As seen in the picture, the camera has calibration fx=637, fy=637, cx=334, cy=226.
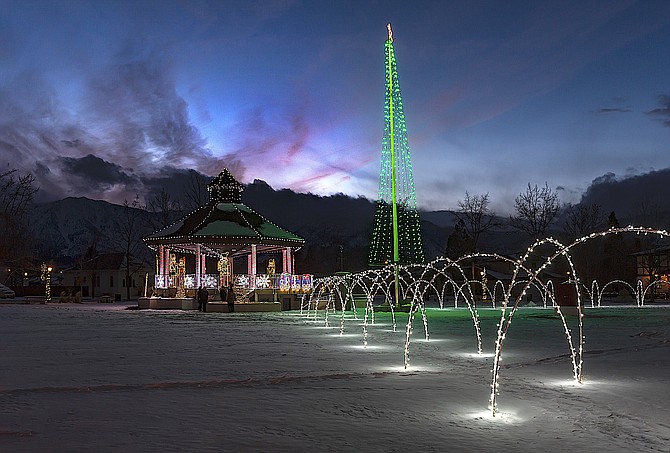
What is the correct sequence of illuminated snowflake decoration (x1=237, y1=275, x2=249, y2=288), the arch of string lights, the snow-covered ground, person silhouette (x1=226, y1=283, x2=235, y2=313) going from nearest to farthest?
the snow-covered ground, the arch of string lights, person silhouette (x1=226, y1=283, x2=235, y2=313), illuminated snowflake decoration (x1=237, y1=275, x2=249, y2=288)

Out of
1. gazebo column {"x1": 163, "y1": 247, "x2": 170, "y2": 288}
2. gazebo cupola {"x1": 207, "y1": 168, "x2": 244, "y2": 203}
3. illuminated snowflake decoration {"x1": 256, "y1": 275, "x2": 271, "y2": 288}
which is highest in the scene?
gazebo cupola {"x1": 207, "y1": 168, "x2": 244, "y2": 203}

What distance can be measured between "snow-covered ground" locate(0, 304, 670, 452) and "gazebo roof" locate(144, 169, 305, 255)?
23330 mm

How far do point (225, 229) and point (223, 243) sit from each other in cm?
101

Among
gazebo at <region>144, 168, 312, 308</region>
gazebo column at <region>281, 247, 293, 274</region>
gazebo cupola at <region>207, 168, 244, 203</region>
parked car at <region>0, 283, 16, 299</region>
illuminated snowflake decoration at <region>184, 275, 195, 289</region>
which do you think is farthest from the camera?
parked car at <region>0, 283, 16, 299</region>

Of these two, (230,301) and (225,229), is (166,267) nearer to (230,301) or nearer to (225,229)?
(225,229)

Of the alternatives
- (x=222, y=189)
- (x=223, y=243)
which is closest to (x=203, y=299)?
(x=223, y=243)

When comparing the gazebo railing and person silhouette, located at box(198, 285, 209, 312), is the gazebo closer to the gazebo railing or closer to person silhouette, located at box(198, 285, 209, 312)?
the gazebo railing

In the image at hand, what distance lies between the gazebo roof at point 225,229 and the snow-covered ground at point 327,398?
23.3 meters

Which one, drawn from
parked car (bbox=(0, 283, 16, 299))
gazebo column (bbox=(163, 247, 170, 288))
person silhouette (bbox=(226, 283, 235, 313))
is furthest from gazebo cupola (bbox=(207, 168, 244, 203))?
parked car (bbox=(0, 283, 16, 299))

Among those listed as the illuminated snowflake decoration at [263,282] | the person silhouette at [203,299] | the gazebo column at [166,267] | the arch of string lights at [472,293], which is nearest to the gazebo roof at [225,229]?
the gazebo column at [166,267]

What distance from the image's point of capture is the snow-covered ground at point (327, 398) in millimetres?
5668

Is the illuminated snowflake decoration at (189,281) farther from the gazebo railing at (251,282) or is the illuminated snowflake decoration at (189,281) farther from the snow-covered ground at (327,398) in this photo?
the snow-covered ground at (327,398)

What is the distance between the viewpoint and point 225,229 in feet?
127

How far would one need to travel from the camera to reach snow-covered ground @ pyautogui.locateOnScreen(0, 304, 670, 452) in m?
5.67
